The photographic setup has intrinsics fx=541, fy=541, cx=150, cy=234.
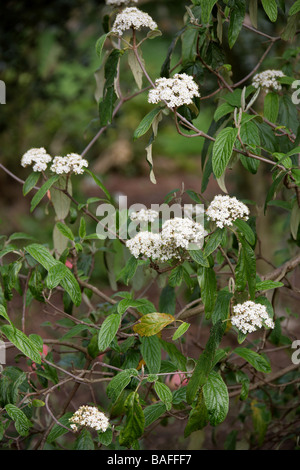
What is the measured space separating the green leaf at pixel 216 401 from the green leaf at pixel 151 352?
0.20 m

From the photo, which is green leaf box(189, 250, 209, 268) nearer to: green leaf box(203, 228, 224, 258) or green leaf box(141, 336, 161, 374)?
green leaf box(203, 228, 224, 258)

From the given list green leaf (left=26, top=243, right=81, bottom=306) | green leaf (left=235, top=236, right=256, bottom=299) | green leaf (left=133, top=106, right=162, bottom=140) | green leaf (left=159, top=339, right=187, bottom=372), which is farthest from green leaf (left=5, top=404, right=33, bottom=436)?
Result: green leaf (left=133, top=106, right=162, bottom=140)

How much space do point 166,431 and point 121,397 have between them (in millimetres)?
1373

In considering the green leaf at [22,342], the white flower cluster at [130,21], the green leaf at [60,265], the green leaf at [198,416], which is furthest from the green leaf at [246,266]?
the white flower cluster at [130,21]

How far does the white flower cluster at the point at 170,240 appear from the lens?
1.25m

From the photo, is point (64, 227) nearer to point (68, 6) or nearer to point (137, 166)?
point (68, 6)

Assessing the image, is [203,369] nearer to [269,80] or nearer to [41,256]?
[41,256]

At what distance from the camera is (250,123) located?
1.44 meters

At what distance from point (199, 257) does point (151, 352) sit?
0.31m

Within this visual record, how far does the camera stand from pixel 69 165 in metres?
1.44

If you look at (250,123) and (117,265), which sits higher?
(250,123)

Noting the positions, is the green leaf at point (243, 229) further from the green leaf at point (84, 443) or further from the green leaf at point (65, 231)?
the green leaf at point (84, 443)

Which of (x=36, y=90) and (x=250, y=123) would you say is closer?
(x=250, y=123)
